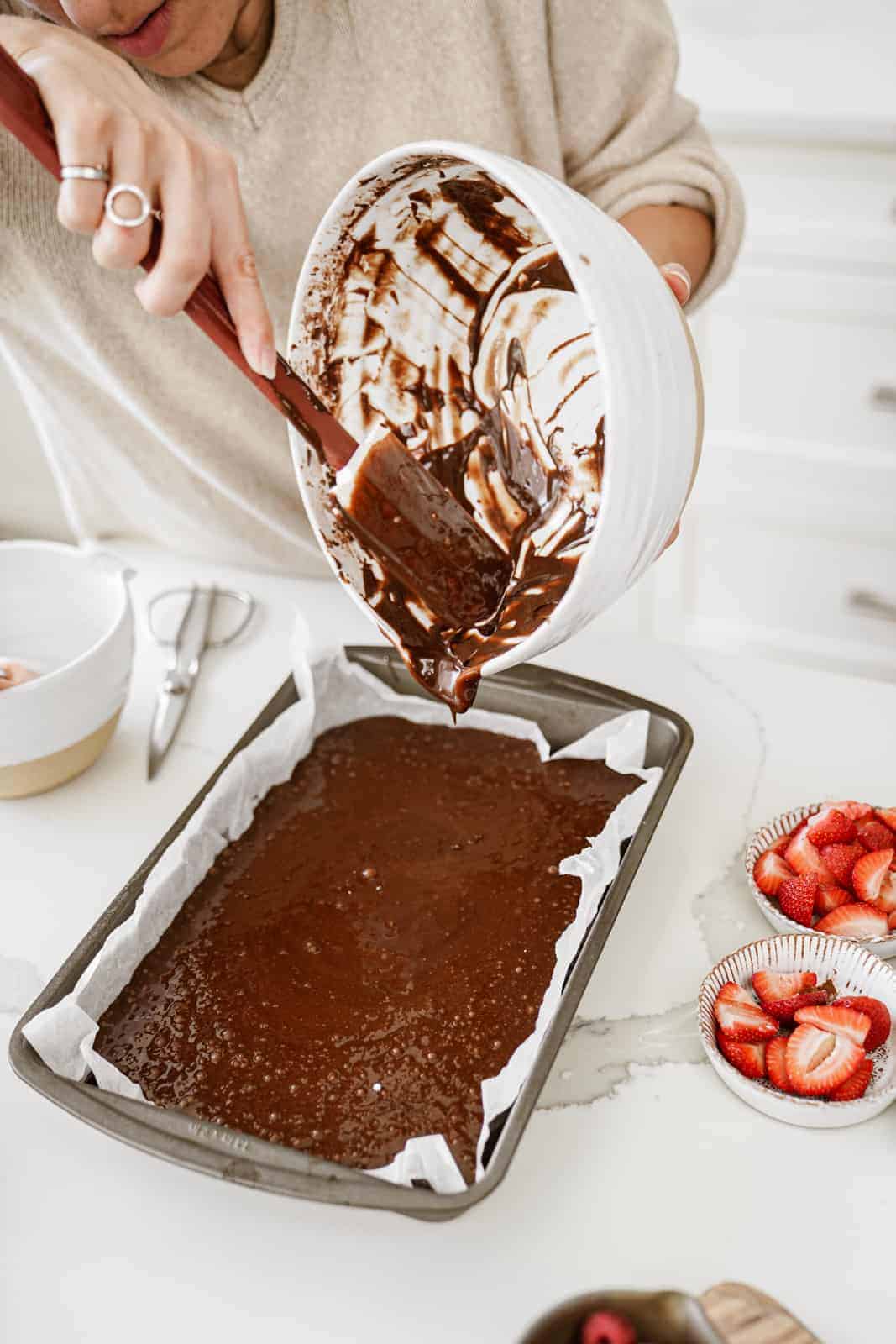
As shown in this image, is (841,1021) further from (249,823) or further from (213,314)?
(213,314)

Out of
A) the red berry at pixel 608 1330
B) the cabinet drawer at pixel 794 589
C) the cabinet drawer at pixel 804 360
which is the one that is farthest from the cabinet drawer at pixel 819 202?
the red berry at pixel 608 1330

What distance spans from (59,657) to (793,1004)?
29.6 inches

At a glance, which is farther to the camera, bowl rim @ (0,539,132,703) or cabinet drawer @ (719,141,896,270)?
cabinet drawer @ (719,141,896,270)

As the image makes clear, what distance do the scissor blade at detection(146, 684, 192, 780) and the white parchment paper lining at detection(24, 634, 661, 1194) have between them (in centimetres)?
11

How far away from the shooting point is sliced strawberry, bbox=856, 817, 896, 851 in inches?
37.0

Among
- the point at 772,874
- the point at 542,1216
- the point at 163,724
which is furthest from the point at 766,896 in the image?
the point at 163,724

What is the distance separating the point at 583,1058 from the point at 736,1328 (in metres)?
0.23

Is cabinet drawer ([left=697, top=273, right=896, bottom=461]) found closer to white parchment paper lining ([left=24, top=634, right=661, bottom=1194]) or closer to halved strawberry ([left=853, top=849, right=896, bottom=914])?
white parchment paper lining ([left=24, top=634, right=661, bottom=1194])

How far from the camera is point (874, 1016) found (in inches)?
32.5

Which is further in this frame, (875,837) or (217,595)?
(217,595)

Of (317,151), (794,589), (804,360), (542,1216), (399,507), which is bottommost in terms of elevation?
(794,589)

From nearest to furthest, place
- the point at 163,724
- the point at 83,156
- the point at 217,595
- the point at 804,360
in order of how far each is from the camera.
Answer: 1. the point at 83,156
2. the point at 163,724
3. the point at 217,595
4. the point at 804,360

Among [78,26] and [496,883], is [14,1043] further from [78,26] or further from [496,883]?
[78,26]

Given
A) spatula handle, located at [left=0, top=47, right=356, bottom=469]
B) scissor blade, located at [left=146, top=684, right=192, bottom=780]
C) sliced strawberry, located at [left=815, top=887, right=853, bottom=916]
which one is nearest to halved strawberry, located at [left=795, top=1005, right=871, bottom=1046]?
sliced strawberry, located at [left=815, top=887, right=853, bottom=916]
